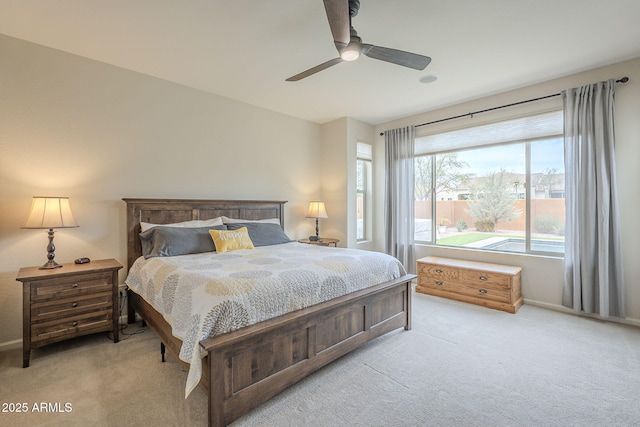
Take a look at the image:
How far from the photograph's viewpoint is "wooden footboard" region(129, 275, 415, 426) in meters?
1.62

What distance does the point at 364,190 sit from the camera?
17.9 feet

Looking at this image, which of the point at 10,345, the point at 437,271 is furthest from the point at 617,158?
the point at 10,345

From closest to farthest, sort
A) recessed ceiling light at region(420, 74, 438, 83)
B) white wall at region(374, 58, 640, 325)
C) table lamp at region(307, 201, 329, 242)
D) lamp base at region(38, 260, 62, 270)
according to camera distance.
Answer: lamp base at region(38, 260, 62, 270), white wall at region(374, 58, 640, 325), recessed ceiling light at region(420, 74, 438, 83), table lamp at region(307, 201, 329, 242)

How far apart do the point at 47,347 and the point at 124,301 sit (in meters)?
0.69

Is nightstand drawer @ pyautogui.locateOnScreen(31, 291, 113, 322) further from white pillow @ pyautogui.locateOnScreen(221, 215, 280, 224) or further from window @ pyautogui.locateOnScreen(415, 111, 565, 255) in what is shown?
window @ pyautogui.locateOnScreen(415, 111, 565, 255)

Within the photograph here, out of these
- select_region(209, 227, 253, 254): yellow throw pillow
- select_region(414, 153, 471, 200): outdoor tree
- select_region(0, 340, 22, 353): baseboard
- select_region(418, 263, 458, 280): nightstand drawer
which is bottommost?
select_region(0, 340, 22, 353): baseboard

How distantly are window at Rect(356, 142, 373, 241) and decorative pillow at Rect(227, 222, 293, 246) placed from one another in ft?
6.05

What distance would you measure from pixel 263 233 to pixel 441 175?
3.04 metres

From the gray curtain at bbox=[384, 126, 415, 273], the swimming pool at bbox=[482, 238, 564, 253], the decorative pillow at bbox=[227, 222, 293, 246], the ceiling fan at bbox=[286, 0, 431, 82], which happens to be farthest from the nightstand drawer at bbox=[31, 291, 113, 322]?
the swimming pool at bbox=[482, 238, 564, 253]

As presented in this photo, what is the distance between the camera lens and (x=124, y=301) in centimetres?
318

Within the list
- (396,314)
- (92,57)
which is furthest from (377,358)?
(92,57)

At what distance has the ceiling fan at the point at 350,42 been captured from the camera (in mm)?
1658

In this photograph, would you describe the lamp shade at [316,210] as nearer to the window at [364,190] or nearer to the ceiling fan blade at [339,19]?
the window at [364,190]

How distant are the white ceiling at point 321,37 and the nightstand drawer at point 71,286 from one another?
2.17 m
